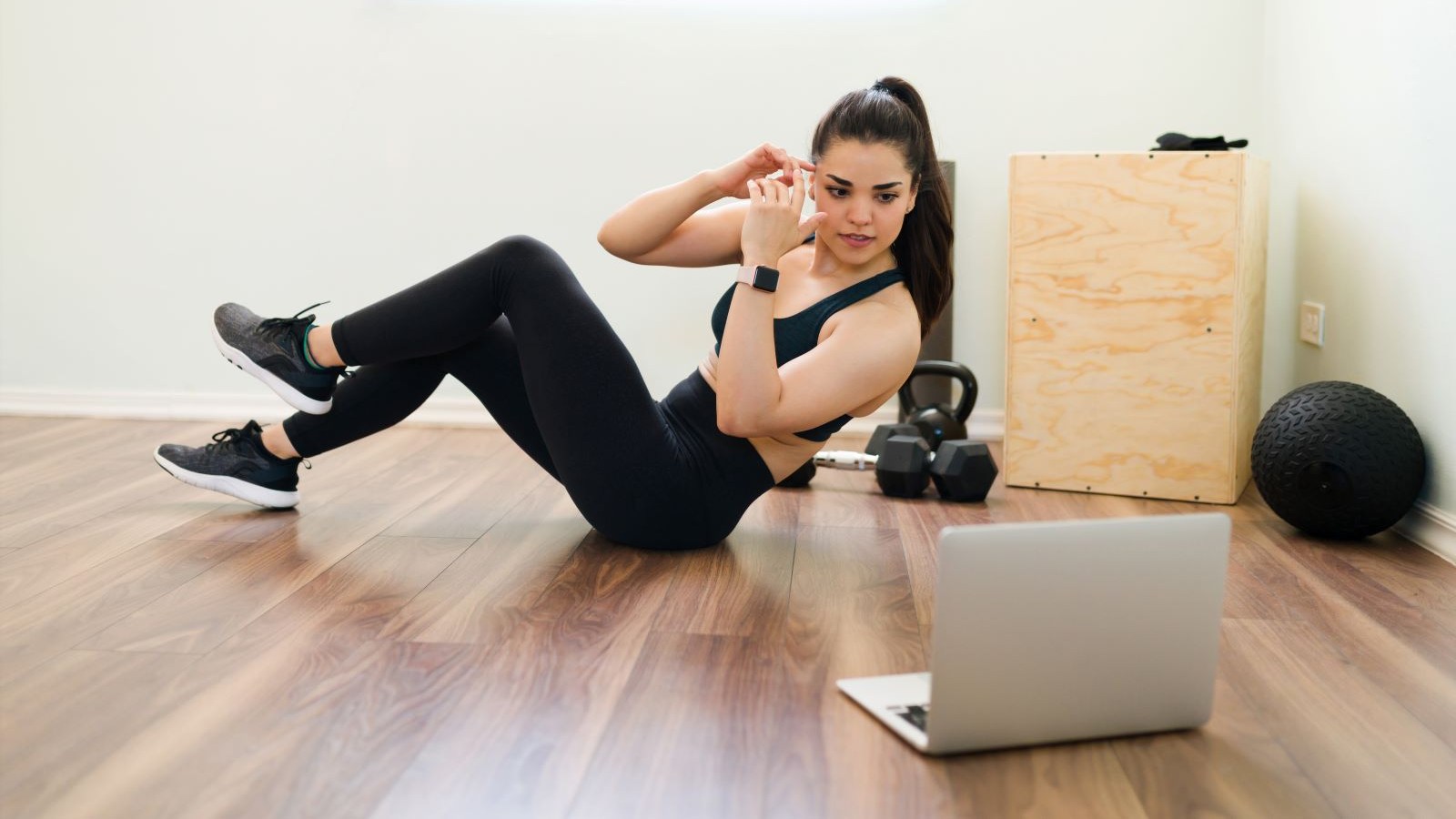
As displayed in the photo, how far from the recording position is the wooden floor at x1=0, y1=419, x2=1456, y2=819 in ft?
4.32

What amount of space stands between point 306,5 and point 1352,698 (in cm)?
305

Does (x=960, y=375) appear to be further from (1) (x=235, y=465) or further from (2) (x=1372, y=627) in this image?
(1) (x=235, y=465)

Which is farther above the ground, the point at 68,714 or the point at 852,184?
the point at 852,184

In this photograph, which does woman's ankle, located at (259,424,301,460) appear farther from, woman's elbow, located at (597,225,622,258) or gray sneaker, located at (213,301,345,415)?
woman's elbow, located at (597,225,622,258)

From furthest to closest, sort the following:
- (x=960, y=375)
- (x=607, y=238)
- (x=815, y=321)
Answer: (x=960, y=375), (x=607, y=238), (x=815, y=321)

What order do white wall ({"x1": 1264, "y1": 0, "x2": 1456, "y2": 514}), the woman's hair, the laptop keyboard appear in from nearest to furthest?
the laptop keyboard → the woman's hair → white wall ({"x1": 1264, "y1": 0, "x2": 1456, "y2": 514})

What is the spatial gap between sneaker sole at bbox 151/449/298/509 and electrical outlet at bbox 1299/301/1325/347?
229 centimetres

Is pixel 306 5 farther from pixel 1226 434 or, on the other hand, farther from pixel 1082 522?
pixel 1082 522

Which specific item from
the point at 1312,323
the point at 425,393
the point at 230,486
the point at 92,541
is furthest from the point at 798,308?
the point at 1312,323

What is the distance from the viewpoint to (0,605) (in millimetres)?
1875

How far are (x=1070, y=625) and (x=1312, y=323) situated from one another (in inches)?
77.0

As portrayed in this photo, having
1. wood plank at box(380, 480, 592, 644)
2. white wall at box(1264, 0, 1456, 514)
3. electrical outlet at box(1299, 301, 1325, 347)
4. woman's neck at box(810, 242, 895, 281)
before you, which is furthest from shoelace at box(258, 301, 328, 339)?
electrical outlet at box(1299, 301, 1325, 347)

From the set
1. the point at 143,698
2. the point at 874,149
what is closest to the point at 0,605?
the point at 143,698

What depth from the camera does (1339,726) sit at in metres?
1.51
